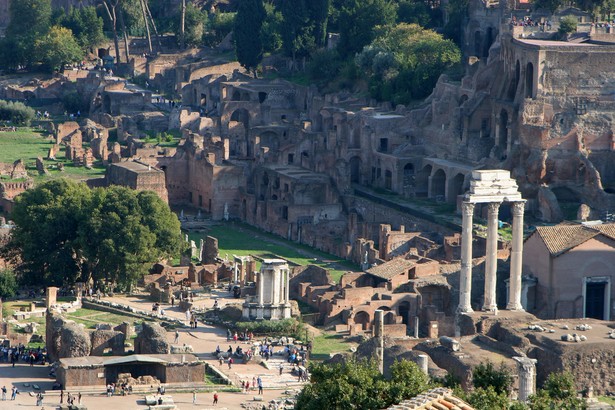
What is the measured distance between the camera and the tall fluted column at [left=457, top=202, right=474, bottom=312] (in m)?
69.6

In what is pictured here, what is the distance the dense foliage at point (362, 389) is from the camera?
50.1 m

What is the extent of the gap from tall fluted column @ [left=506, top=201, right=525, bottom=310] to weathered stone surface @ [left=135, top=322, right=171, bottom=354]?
12326 millimetres

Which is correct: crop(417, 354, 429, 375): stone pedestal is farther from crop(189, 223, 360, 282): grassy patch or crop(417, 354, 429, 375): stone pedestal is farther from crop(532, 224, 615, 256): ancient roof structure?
crop(189, 223, 360, 282): grassy patch

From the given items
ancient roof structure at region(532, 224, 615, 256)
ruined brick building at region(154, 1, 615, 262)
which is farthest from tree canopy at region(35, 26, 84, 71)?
ancient roof structure at region(532, 224, 615, 256)

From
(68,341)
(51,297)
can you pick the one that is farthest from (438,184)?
(68,341)

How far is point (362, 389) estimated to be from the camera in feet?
167

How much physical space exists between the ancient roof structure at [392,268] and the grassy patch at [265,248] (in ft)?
9.95

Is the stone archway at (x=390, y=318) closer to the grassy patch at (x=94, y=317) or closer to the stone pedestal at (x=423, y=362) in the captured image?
the grassy patch at (x=94, y=317)

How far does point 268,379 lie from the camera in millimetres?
66438

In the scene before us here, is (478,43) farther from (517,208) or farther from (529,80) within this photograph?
(517,208)

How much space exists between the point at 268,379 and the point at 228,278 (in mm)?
16605

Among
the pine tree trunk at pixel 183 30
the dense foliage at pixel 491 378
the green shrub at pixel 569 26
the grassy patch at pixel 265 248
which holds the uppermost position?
the green shrub at pixel 569 26

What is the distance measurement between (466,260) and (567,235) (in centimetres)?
524

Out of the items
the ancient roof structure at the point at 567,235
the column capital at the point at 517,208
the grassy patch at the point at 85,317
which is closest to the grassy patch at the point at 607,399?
the column capital at the point at 517,208
